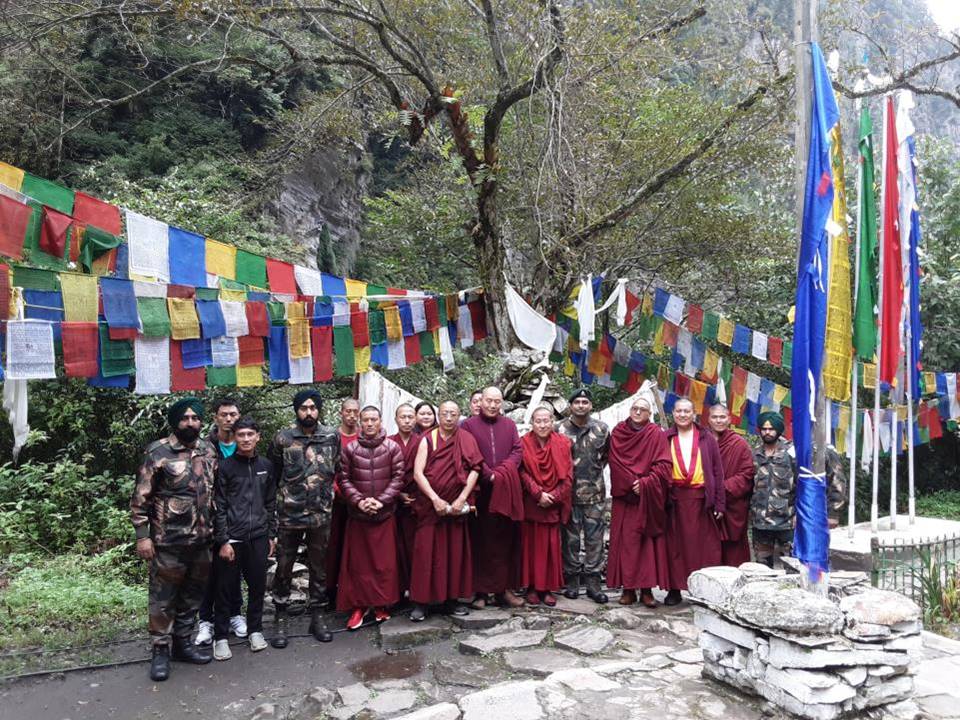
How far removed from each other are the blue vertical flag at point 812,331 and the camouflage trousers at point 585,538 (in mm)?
1995

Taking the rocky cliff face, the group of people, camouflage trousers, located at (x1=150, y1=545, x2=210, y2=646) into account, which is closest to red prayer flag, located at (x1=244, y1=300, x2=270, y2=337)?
the group of people

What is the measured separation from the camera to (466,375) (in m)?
11.2

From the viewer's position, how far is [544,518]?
18.6ft

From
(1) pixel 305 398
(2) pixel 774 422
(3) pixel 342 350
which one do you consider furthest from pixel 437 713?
(3) pixel 342 350

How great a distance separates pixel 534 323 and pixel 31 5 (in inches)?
242

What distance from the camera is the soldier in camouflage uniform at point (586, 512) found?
5883mm

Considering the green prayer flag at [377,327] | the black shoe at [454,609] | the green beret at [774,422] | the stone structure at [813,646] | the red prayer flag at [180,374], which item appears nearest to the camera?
the stone structure at [813,646]

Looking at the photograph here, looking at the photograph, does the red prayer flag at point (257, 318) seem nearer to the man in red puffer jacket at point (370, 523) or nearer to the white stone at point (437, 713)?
the man in red puffer jacket at point (370, 523)

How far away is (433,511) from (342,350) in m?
2.27

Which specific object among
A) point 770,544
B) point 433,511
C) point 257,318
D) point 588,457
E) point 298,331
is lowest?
point 770,544

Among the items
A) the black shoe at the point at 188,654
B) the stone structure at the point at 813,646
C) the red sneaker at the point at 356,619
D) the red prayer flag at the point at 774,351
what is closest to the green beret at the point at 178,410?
the black shoe at the point at 188,654

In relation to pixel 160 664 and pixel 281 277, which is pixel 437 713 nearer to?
pixel 160 664

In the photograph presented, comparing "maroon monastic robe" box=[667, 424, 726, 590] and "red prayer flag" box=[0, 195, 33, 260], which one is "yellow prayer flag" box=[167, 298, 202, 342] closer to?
"red prayer flag" box=[0, 195, 33, 260]

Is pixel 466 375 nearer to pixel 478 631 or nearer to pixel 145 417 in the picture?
pixel 145 417
